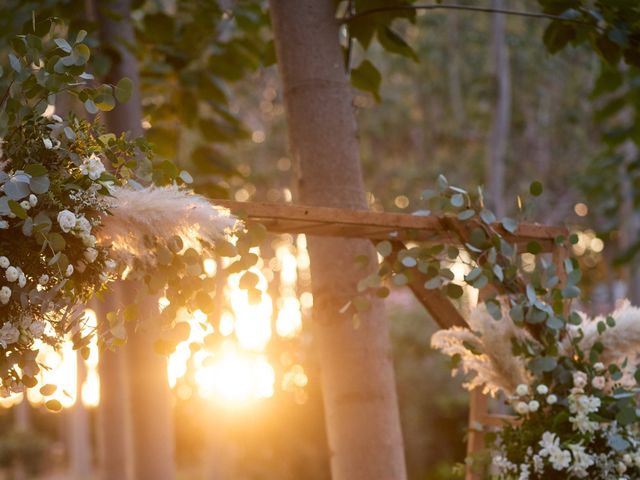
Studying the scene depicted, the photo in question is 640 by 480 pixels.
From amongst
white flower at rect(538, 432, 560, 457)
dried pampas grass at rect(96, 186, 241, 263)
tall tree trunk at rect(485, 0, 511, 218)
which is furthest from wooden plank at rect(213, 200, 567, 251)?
tall tree trunk at rect(485, 0, 511, 218)

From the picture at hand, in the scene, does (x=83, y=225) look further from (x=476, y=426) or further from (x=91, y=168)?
(x=476, y=426)

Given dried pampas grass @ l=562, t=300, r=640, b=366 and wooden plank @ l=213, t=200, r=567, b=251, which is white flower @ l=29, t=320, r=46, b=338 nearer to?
wooden plank @ l=213, t=200, r=567, b=251

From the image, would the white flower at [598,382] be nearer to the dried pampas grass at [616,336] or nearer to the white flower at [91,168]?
the dried pampas grass at [616,336]

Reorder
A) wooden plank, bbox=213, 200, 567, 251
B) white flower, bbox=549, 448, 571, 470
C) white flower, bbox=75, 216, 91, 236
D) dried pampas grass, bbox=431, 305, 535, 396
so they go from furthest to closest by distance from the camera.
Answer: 1. dried pampas grass, bbox=431, 305, 535, 396
2. white flower, bbox=549, 448, 571, 470
3. wooden plank, bbox=213, 200, 567, 251
4. white flower, bbox=75, 216, 91, 236

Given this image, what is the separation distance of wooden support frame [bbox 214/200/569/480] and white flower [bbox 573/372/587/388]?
328 mm

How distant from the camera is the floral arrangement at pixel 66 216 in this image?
213cm

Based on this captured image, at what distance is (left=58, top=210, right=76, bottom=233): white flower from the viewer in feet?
6.89

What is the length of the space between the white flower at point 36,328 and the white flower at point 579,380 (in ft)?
6.25

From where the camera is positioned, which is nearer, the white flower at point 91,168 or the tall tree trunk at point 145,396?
the white flower at point 91,168

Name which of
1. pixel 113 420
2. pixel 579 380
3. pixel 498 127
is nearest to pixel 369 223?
pixel 579 380

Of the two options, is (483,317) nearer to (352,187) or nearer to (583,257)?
(352,187)

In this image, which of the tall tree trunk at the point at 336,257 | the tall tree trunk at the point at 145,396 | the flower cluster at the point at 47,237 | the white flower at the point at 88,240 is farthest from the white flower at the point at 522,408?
the tall tree trunk at the point at 145,396

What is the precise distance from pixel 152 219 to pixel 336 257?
130cm

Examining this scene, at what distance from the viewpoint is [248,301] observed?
2.73m
